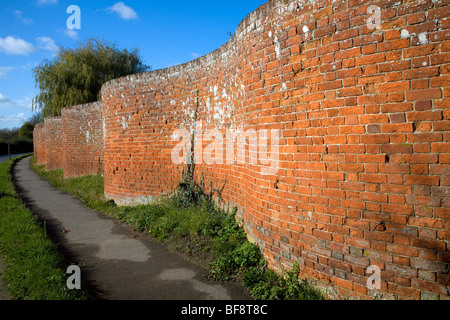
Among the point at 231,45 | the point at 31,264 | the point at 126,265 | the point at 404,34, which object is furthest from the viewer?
the point at 231,45

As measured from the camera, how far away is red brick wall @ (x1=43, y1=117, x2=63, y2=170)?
17.2 metres

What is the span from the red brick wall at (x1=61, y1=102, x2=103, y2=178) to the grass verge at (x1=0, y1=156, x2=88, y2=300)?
5647 millimetres

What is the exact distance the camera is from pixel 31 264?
397 cm

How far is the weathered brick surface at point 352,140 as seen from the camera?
90.4 inches

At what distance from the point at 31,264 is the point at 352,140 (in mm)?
4402

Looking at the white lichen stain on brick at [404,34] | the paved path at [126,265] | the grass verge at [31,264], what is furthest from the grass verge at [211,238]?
the white lichen stain on brick at [404,34]

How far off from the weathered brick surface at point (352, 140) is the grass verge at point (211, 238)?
203 mm

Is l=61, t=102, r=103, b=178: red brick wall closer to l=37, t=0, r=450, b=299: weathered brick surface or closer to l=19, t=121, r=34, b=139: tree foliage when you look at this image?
l=37, t=0, r=450, b=299: weathered brick surface

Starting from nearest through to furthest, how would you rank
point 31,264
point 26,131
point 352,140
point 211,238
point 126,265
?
1. point 352,140
2. point 31,264
3. point 126,265
4. point 211,238
5. point 26,131

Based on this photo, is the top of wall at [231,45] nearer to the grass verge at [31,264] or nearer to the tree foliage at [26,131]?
the grass verge at [31,264]
